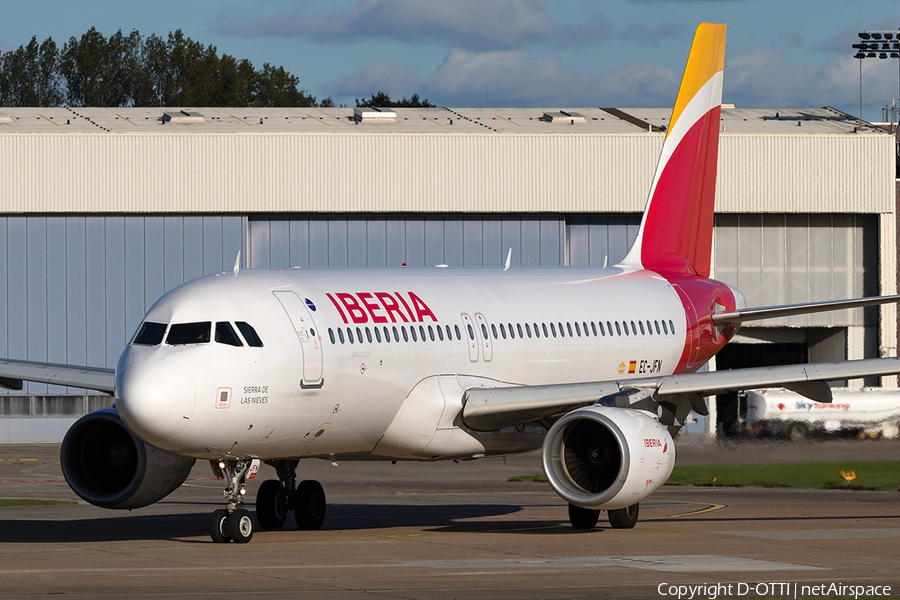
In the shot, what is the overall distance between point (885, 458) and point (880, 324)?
72.2 ft

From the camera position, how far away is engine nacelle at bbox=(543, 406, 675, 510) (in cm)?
2180

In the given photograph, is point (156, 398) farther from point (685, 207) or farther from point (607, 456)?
point (685, 207)

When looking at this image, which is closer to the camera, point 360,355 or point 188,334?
point 188,334

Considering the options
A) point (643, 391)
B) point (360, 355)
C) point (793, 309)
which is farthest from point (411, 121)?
point (360, 355)

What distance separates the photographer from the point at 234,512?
2148 cm

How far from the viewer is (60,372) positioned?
81.4 ft

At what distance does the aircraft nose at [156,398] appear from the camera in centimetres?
1942

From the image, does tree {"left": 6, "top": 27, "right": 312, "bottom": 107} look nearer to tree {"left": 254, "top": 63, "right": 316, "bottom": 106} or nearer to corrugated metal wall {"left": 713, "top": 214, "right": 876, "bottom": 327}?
tree {"left": 254, "top": 63, "right": 316, "bottom": 106}

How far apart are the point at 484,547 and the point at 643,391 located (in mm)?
3806

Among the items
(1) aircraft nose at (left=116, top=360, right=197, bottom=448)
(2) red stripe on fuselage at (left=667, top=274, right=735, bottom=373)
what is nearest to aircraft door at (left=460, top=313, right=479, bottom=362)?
(1) aircraft nose at (left=116, top=360, right=197, bottom=448)

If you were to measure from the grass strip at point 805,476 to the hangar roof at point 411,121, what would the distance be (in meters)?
21.7

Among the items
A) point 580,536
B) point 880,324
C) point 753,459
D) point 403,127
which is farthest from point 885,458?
point 403,127

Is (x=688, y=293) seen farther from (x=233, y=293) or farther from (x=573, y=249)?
(x=573, y=249)

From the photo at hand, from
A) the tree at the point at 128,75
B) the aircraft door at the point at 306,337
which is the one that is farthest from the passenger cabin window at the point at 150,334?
the tree at the point at 128,75
